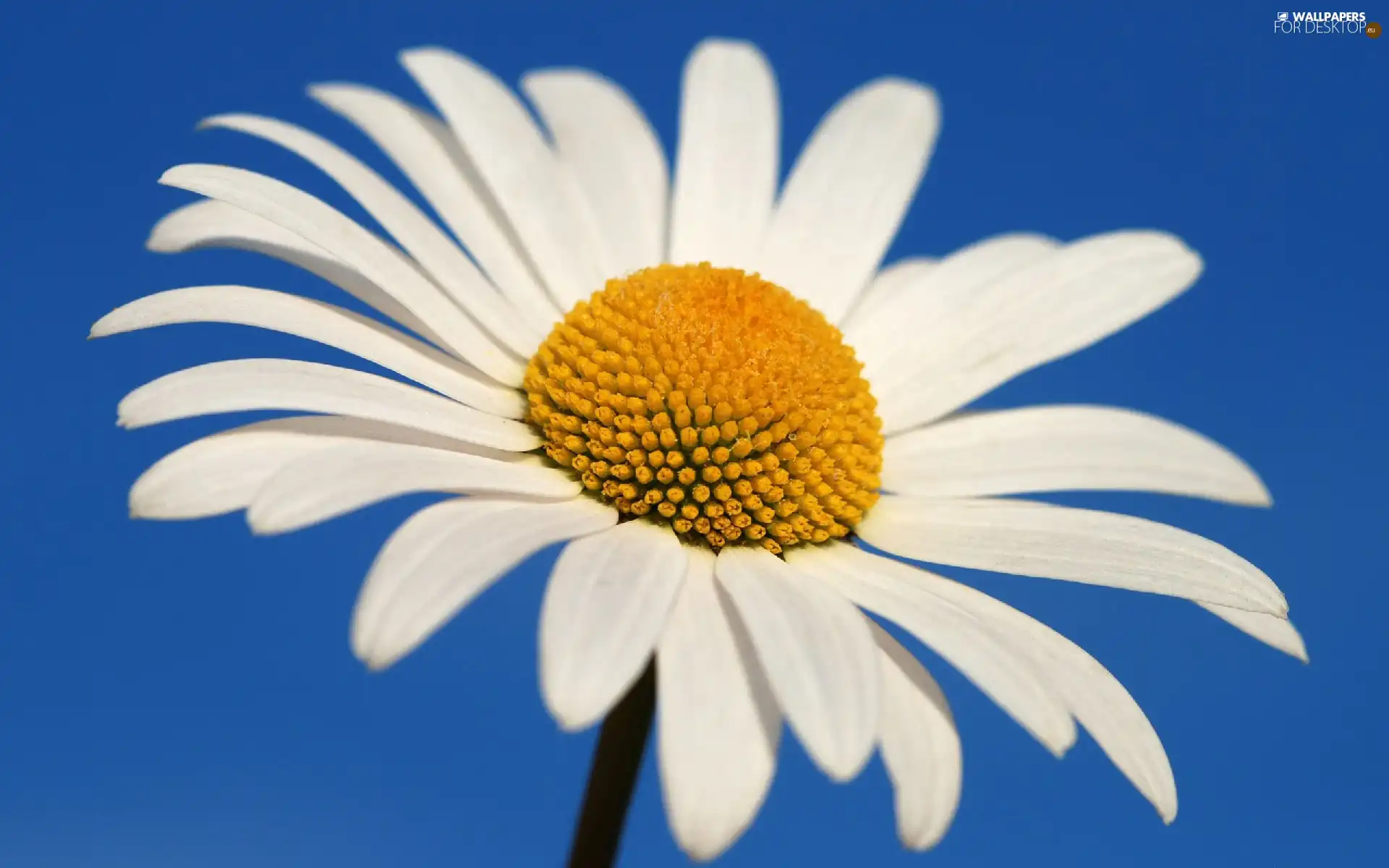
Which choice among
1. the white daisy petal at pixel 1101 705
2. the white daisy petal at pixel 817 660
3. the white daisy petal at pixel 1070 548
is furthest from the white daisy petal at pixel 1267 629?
the white daisy petal at pixel 817 660

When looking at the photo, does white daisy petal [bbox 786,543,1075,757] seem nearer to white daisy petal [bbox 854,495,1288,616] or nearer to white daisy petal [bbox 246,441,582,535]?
white daisy petal [bbox 854,495,1288,616]

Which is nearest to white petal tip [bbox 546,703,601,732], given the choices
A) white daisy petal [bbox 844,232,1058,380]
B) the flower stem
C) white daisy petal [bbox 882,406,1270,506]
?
the flower stem

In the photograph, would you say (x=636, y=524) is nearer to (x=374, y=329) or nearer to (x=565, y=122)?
(x=374, y=329)

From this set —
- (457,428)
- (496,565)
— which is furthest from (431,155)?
(496,565)

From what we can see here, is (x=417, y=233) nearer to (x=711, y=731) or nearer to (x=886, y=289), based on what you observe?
(x=886, y=289)

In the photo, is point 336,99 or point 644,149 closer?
point 336,99

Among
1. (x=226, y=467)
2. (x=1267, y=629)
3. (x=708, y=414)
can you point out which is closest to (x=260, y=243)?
(x=226, y=467)
